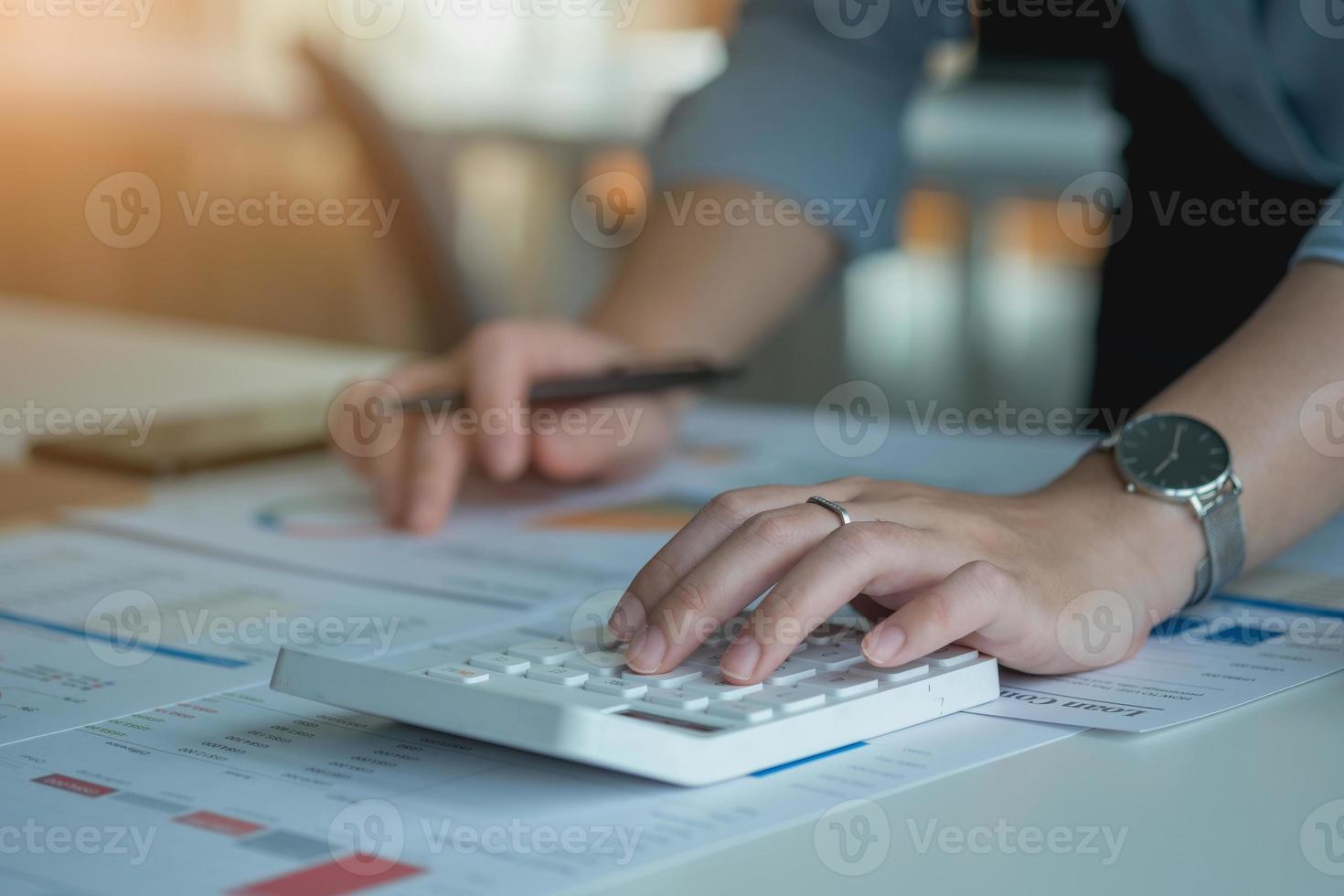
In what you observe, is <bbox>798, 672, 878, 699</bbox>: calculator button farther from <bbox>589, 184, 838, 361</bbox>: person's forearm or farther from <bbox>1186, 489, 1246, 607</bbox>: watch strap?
<bbox>589, 184, 838, 361</bbox>: person's forearm

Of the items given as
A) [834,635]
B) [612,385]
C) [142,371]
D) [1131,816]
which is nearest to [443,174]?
[142,371]

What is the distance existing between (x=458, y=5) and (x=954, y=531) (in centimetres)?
359

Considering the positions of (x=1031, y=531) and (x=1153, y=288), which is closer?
(x=1031, y=531)

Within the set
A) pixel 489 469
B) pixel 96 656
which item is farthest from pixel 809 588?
pixel 489 469

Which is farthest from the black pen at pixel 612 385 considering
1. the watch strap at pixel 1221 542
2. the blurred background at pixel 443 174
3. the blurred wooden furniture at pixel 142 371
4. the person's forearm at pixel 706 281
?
the blurred background at pixel 443 174

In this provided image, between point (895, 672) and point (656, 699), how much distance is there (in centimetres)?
10

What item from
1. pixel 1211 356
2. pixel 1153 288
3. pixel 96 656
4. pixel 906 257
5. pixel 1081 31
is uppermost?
pixel 906 257

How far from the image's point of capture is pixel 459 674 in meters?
0.56

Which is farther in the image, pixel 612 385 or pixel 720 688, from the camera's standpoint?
pixel 612 385

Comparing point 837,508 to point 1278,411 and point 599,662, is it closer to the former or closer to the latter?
point 599,662

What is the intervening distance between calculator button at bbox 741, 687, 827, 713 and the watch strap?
0.24 m

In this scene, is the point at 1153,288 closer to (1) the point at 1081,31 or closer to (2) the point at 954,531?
(1) the point at 1081,31

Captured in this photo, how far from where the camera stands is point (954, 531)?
0.65 meters

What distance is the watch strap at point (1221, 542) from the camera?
0.71 meters
